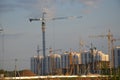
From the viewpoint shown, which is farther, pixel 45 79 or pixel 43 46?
pixel 43 46

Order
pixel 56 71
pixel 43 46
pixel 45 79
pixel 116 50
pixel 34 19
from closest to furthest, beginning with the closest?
pixel 45 79 < pixel 56 71 < pixel 43 46 < pixel 34 19 < pixel 116 50

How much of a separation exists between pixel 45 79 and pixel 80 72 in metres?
1.20

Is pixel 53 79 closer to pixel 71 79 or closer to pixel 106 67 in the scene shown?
pixel 71 79

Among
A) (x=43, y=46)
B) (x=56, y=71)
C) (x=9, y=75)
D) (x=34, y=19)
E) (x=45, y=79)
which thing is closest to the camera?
(x=45, y=79)

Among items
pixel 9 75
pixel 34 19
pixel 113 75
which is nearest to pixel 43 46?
pixel 34 19

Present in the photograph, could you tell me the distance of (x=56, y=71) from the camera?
37.0 ft

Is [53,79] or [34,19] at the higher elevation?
[34,19]

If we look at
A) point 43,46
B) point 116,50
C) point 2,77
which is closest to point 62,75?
point 2,77

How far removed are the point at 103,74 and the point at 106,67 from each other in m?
0.22

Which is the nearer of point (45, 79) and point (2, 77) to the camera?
point (45, 79)

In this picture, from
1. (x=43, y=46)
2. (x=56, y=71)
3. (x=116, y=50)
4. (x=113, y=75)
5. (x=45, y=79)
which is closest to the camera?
(x=113, y=75)

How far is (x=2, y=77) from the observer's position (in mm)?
11305

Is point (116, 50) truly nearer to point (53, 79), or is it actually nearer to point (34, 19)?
point (34, 19)

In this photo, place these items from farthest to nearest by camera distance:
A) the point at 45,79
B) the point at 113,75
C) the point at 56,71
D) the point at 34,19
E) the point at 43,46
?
the point at 34,19 → the point at 43,46 → the point at 56,71 → the point at 45,79 → the point at 113,75
